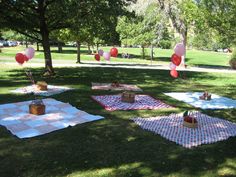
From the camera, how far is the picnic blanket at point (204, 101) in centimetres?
1374

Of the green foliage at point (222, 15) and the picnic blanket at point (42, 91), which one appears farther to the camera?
the green foliage at point (222, 15)

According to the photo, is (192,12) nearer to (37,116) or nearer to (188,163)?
(37,116)

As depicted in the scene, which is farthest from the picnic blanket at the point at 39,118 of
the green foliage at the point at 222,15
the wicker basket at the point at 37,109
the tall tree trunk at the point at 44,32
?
the green foliage at the point at 222,15

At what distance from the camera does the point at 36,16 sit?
69.9 feet

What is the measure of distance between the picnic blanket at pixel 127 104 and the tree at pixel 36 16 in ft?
27.8

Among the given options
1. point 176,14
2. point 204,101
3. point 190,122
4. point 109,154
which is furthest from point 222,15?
point 109,154

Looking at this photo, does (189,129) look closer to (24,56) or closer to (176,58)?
(176,58)

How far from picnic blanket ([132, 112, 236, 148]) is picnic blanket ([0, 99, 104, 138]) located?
194cm

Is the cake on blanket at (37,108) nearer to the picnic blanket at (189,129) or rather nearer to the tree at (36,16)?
the picnic blanket at (189,129)

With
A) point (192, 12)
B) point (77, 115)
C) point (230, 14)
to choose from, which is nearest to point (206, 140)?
point (77, 115)

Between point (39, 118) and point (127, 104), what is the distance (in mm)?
3920

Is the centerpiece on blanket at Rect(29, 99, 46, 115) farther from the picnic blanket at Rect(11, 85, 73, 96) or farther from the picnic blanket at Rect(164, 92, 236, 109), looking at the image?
the picnic blanket at Rect(164, 92, 236, 109)

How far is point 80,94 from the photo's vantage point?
1502cm

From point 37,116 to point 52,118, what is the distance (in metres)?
0.56
